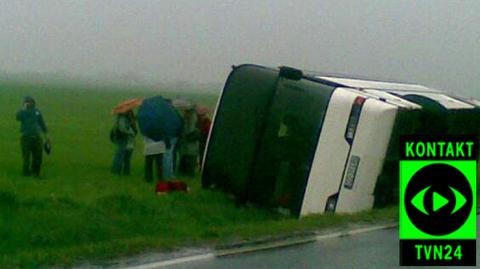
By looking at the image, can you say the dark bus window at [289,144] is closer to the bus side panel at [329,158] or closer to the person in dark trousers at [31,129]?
the bus side panel at [329,158]

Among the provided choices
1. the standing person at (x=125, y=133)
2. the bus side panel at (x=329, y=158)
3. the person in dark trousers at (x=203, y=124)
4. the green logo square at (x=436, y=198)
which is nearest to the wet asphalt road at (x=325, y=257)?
the bus side panel at (x=329, y=158)

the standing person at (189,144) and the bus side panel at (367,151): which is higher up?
the bus side panel at (367,151)

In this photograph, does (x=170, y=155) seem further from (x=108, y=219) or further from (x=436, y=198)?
(x=436, y=198)

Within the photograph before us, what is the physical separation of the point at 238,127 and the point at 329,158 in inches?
71.5

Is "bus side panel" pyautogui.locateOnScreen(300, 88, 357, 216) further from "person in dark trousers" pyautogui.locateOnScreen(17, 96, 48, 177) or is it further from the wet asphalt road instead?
"person in dark trousers" pyautogui.locateOnScreen(17, 96, 48, 177)

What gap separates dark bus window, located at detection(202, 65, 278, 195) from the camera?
14.8 m

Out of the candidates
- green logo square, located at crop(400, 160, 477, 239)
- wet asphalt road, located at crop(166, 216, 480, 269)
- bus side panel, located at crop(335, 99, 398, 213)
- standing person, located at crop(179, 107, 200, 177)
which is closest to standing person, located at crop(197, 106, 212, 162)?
standing person, located at crop(179, 107, 200, 177)

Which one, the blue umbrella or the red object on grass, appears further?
the blue umbrella

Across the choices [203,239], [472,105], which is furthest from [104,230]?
[472,105]

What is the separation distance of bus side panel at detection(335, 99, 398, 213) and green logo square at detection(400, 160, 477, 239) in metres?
8.59

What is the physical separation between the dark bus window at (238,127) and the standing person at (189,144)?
5.99 ft

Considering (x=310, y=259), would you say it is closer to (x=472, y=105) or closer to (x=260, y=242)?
(x=260, y=242)

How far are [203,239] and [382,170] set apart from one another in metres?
4.21

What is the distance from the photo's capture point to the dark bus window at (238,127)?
48.5ft
